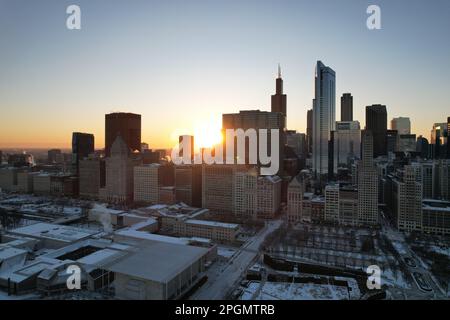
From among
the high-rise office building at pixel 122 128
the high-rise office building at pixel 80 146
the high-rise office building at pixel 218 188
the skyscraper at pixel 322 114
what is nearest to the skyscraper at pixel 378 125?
the skyscraper at pixel 322 114

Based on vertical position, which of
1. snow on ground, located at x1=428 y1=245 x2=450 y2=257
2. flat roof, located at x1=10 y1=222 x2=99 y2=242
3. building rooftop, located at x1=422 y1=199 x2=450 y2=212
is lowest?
snow on ground, located at x1=428 y1=245 x2=450 y2=257

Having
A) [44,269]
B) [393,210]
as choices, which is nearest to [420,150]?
[393,210]

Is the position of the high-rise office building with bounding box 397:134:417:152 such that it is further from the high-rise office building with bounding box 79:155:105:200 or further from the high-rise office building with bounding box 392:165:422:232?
the high-rise office building with bounding box 79:155:105:200

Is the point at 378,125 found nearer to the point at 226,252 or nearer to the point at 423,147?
the point at 423,147

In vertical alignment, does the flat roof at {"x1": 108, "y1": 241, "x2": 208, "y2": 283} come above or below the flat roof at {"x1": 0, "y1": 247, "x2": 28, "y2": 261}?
above

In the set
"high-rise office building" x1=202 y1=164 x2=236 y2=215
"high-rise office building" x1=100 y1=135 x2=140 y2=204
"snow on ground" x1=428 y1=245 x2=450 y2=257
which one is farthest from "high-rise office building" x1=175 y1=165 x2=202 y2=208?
"snow on ground" x1=428 y1=245 x2=450 y2=257
